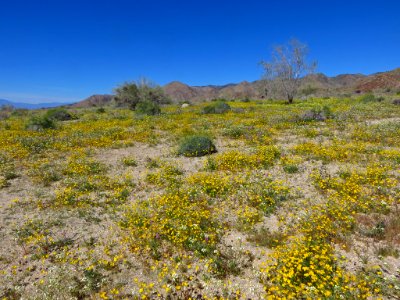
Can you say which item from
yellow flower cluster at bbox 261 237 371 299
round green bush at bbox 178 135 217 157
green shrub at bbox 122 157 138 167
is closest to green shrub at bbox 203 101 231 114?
round green bush at bbox 178 135 217 157

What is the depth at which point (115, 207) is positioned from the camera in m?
8.48

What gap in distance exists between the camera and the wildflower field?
5102 millimetres

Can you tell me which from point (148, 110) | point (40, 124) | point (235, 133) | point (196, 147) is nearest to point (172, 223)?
point (196, 147)

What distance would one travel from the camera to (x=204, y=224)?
7.21 meters

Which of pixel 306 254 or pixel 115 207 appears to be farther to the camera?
pixel 115 207

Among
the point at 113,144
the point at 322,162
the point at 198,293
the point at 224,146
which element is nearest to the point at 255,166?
the point at 322,162

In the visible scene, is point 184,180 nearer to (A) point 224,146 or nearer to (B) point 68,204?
(B) point 68,204

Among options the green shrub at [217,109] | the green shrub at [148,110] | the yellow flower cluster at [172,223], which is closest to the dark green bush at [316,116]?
the green shrub at [217,109]

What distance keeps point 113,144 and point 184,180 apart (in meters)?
8.00

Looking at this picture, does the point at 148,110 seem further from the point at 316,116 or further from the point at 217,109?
the point at 316,116

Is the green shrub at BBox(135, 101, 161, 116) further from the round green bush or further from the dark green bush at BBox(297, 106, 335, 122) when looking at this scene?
the round green bush

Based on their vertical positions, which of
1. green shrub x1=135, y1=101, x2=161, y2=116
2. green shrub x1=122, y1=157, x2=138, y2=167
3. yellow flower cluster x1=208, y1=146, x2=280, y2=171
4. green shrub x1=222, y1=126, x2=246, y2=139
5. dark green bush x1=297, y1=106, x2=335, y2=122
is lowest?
green shrub x1=122, y1=157, x2=138, y2=167

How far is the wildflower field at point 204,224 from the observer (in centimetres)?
510

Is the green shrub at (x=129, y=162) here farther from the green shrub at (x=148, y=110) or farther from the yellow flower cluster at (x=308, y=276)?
the green shrub at (x=148, y=110)
